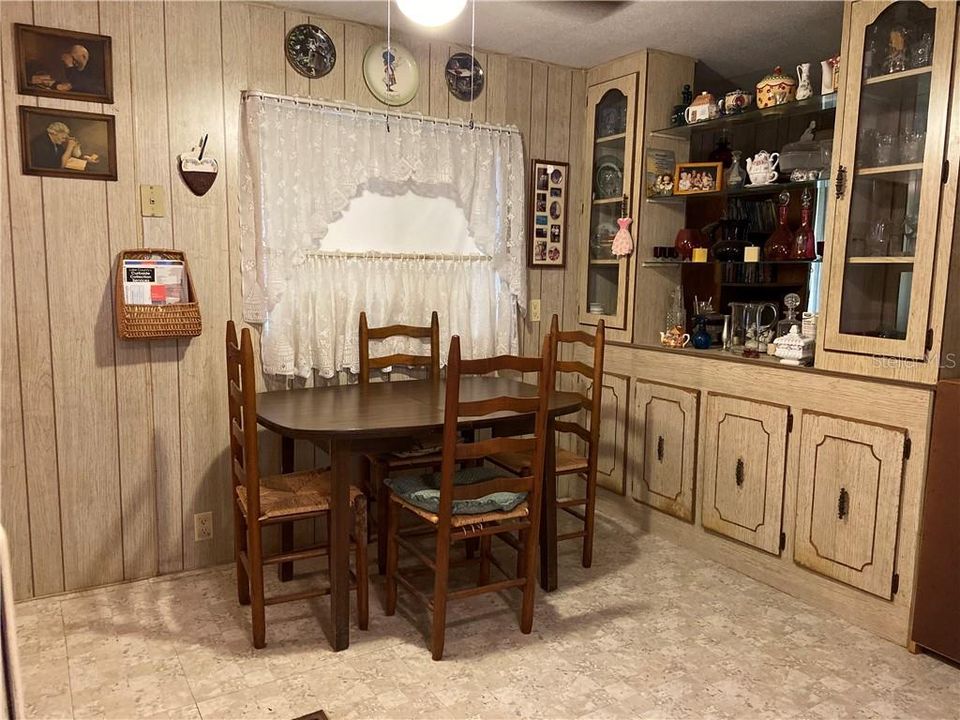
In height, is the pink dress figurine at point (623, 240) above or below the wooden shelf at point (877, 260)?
above

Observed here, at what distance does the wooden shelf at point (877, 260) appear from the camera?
8.23 feet

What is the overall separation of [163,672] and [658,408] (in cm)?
235

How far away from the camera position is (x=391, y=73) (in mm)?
3264

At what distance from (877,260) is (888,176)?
0.30m

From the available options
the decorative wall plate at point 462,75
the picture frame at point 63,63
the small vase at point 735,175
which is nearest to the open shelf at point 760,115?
the small vase at point 735,175

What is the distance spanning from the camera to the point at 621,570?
316 cm

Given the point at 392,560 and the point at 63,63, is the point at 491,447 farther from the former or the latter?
the point at 63,63

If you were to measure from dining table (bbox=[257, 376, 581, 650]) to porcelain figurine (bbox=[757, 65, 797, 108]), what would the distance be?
5.06 ft

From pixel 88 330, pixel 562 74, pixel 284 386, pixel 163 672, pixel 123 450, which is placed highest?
pixel 562 74

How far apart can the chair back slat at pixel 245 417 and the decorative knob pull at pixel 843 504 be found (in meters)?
2.11

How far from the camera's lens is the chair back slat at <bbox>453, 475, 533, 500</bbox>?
92.0 inches

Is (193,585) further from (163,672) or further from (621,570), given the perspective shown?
(621,570)

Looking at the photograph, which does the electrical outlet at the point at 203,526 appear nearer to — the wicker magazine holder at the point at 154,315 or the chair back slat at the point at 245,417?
the chair back slat at the point at 245,417

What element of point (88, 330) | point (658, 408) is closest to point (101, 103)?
point (88, 330)
